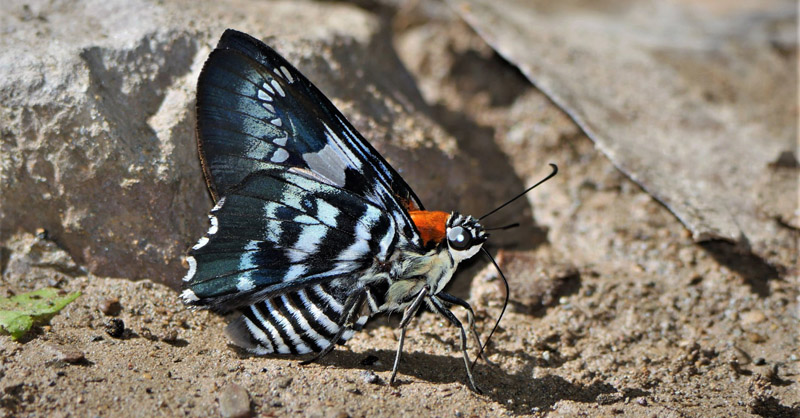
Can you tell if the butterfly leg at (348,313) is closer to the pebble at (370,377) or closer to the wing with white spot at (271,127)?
the pebble at (370,377)

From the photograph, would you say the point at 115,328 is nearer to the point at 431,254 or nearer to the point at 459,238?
the point at 431,254

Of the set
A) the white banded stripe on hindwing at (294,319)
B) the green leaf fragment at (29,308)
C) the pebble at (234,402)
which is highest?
the green leaf fragment at (29,308)

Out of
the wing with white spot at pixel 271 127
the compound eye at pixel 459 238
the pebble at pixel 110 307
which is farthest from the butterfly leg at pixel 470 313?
the pebble at pixel 110 307

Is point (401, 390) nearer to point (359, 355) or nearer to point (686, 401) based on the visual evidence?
point (359, 355)

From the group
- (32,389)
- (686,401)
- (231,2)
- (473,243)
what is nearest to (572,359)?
(686,401)

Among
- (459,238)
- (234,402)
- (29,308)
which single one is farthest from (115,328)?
(459,238)

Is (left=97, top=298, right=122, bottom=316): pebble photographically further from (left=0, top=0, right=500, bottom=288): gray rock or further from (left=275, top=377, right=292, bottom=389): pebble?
(left=275, top=377, right=292, bottom=389): pebble
